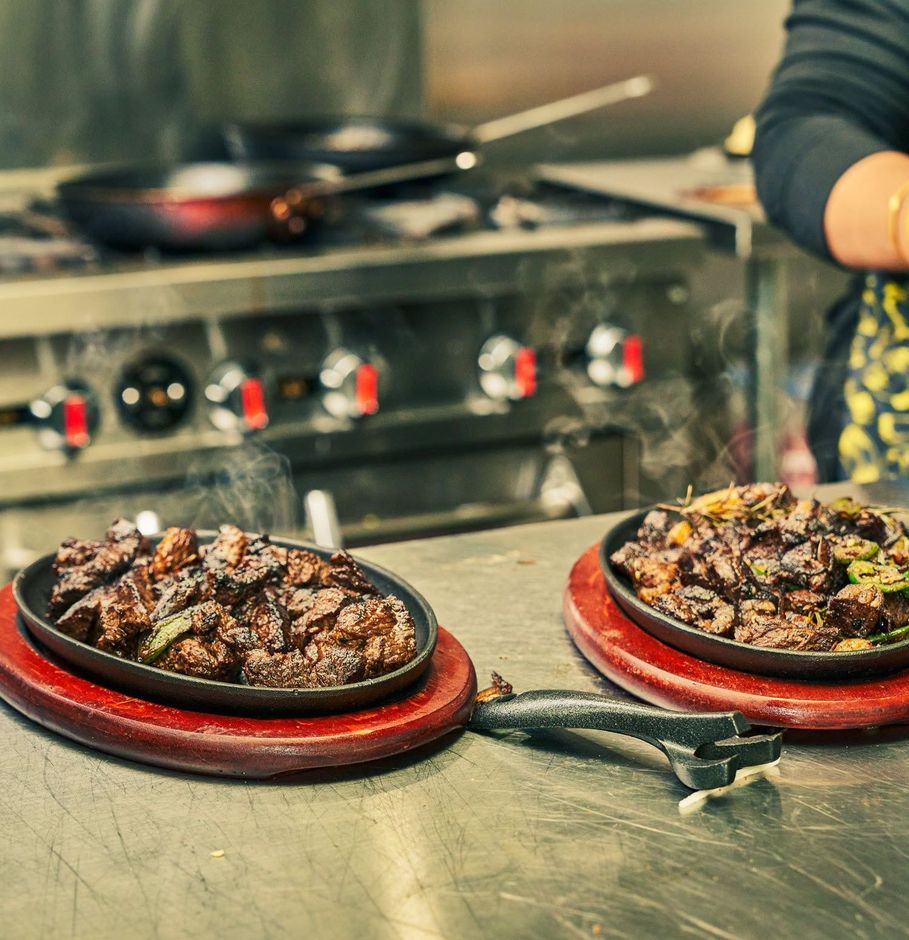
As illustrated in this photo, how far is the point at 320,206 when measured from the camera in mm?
2586

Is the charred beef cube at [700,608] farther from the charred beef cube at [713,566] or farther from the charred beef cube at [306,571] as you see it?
the charred beef cube at [306,571]

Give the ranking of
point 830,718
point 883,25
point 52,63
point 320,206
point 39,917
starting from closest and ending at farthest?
point 39,917, point 830,718, point 883,25, point 320,206, point 52,63

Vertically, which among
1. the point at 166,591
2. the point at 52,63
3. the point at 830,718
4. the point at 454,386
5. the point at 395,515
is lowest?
the point at 395,515

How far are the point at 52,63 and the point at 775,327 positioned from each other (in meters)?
1.73

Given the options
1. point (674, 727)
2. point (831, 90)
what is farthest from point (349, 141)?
point (674, 727)

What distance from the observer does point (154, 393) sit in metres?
2.37

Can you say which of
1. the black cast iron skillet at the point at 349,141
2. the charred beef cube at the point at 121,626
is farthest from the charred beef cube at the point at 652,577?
the black cast iron skillet at the point at 349,141

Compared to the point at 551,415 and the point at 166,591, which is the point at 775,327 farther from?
the point at 166,591

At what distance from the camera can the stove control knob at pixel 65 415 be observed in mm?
2291

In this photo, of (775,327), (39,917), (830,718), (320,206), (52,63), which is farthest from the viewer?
(52,63)

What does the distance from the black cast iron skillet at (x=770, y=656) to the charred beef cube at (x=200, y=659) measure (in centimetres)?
37

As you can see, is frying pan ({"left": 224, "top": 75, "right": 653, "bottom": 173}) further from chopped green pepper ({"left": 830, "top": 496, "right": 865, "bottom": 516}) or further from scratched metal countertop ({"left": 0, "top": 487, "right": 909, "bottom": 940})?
scratched metal countertop ({"left": 0, "top": 487, "right": 909, "bottom": 940})

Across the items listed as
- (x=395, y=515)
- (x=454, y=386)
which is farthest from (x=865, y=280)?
(x=395, y=515)

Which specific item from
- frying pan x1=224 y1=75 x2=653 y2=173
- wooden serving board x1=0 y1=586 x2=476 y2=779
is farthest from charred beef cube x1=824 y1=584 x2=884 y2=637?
frying pan x1=224 y1=75 x2=653 y2=173
